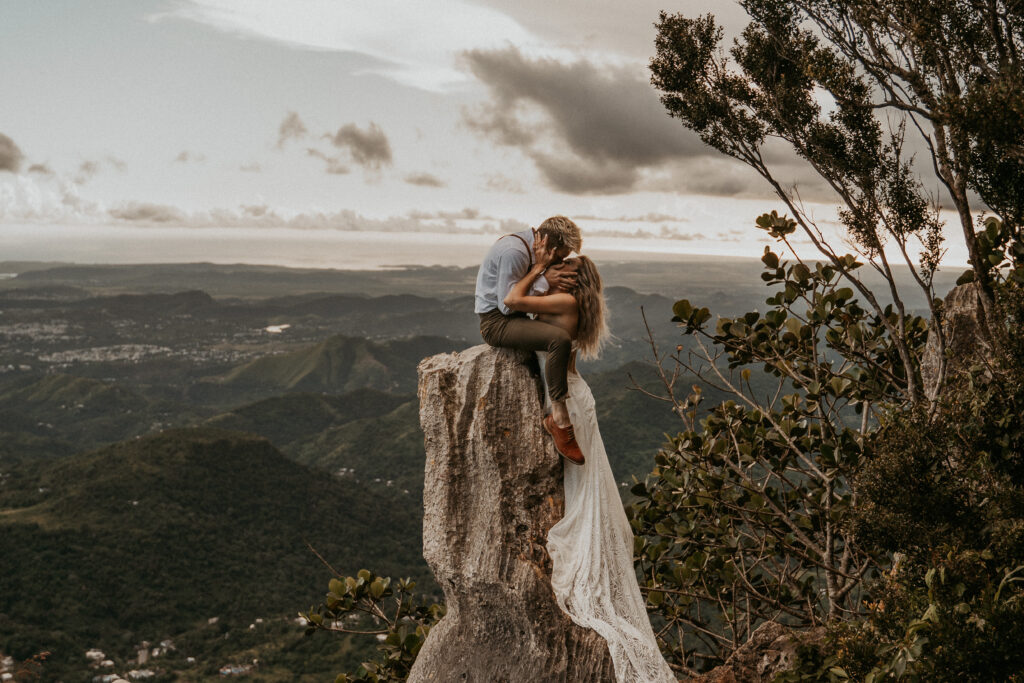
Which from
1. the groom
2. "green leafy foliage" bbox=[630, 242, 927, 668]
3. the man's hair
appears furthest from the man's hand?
"green leafy foliage" bbox=[630, 242, 927, 668]

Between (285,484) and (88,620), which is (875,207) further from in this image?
(285,484)

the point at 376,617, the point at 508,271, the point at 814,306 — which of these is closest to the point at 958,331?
the point at 814,306

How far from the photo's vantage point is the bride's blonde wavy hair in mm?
6371

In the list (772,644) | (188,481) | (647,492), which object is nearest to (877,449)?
(772,644)

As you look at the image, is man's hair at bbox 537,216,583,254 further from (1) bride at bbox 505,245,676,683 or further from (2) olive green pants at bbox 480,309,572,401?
(2) olive green pants at bbox 480,309,572,401

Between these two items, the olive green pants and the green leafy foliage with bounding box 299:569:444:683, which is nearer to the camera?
the olive green pants

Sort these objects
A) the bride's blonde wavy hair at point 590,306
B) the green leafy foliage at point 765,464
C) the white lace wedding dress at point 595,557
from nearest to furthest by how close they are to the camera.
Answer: the white lace wedding dress at point 595,557 < the bride's blonde wavy hair at point 590,306 < the green leafy foliage at point 765,464

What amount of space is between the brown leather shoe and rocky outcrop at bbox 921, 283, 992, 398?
3478 millimetres

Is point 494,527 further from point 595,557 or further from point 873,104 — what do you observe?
point 873,104

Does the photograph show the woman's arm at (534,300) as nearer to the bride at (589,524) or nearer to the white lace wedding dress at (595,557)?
the bride at (589,524)

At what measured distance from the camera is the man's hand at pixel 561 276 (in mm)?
6223

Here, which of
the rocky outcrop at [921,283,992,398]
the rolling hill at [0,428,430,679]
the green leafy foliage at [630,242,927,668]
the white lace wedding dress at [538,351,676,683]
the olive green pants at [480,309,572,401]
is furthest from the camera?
the rolling hill at [0,428,430,679]

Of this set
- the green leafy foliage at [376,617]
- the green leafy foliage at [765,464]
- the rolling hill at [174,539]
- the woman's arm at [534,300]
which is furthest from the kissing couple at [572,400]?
the rolling hill at [174,539]

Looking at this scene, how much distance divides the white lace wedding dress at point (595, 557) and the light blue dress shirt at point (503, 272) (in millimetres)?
603
